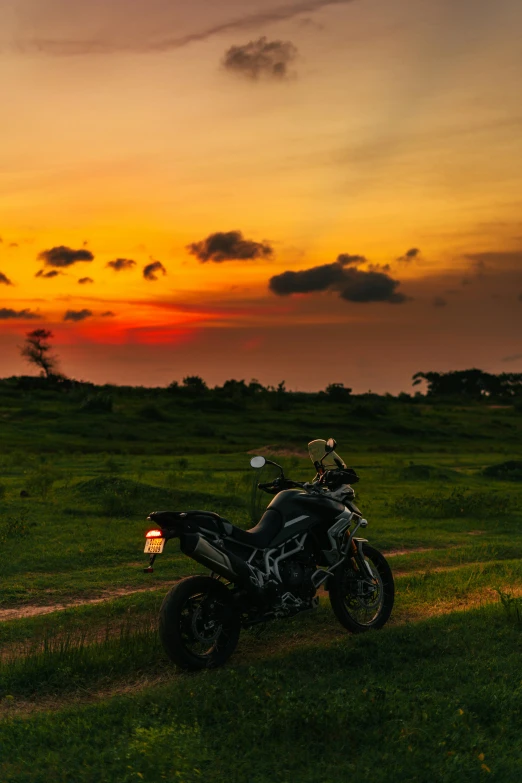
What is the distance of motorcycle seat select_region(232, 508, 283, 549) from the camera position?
24.7 ft

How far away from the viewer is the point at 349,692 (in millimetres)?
6398

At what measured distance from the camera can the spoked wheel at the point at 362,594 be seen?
8.27m

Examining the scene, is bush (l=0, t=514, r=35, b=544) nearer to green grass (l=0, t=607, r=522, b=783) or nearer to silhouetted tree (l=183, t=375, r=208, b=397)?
green grass (l=0, t=607, r=522, b=783)

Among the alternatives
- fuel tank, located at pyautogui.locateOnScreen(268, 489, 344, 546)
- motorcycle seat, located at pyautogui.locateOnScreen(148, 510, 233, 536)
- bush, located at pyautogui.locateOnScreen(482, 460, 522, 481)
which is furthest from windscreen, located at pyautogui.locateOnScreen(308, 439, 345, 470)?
bush, located at pyautogui.locateOnScreen(482, 460, 522, 481)

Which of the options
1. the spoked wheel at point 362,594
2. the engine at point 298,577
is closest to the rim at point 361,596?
the spoked wheel at point 362,594

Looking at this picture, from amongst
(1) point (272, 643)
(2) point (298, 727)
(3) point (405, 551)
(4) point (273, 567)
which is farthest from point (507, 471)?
(2) point (298, 727)

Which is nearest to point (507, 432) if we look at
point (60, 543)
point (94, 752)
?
point (60, 543)

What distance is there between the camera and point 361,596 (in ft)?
27.9

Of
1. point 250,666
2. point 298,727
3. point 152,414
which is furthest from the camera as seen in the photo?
point 152,414

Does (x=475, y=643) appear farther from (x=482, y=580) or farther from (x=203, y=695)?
(x=482, y=580)

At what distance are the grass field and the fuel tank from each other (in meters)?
1.06

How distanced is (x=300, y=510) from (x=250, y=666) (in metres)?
1.61

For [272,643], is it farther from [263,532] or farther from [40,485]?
[40,485]

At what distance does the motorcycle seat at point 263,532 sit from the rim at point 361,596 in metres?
1.10
